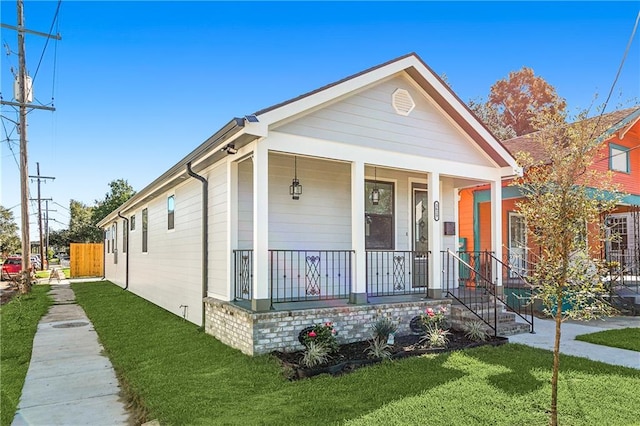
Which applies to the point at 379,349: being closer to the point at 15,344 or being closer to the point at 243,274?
the point at 243,274

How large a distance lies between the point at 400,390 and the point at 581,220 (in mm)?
2465

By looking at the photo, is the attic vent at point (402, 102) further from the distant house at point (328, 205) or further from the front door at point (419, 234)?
the front door at point (419, 234)

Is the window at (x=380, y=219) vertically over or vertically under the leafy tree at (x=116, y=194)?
under

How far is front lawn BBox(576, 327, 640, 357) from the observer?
6568 millimetres

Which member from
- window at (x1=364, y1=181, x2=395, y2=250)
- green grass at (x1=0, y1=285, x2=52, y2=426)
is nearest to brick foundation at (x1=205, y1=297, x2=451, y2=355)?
window at (x1=364, y1=181, x2=395, y2=250)

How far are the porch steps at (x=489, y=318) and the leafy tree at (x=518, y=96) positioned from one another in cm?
2508

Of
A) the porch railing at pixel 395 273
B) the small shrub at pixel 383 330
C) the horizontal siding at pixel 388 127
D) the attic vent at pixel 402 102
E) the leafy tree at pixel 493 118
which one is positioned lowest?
the small shrub at pixel 383 330

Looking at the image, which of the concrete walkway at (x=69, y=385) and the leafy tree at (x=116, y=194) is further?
the leafy tree at (x=116, y=194)

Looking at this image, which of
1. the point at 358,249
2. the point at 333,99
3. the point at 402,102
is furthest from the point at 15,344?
the point at 402,102

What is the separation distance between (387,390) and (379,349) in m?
1.25

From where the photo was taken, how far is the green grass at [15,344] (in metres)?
4.80

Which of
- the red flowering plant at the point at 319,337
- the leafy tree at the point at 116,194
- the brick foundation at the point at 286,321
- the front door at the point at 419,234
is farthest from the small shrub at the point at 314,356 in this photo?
the leafy tree at the point at 116,194

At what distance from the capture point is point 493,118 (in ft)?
104

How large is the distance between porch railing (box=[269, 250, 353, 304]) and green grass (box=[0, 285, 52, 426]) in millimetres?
3625
